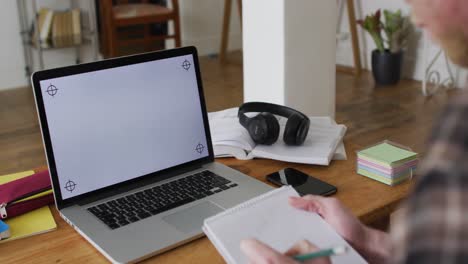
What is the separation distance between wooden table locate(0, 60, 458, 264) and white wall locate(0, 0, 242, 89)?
0.55 ft

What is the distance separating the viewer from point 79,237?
1097 millimetres

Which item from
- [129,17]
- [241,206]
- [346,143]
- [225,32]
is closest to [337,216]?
[241,206]

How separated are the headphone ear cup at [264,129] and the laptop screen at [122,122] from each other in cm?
15

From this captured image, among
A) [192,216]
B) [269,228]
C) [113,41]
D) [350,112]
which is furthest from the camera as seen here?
[113,41]

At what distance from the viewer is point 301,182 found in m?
1.29

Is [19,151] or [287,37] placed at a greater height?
[287,37]

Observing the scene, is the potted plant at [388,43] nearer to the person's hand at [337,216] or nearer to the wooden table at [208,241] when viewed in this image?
the wooden table at [208,241]

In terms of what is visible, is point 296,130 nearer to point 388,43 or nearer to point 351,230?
point 351,230

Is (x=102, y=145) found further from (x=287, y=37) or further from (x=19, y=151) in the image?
(x=19, y=151)

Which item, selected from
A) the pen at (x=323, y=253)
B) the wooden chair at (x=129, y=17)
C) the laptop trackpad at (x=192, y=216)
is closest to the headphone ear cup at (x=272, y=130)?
the laptop trackpad at (x=192, y=216)

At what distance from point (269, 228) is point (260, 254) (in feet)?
0.53

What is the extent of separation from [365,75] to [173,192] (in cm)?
345

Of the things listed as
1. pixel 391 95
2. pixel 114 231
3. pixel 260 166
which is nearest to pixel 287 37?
pixel 260 166

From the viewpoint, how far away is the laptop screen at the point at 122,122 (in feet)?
3.78
